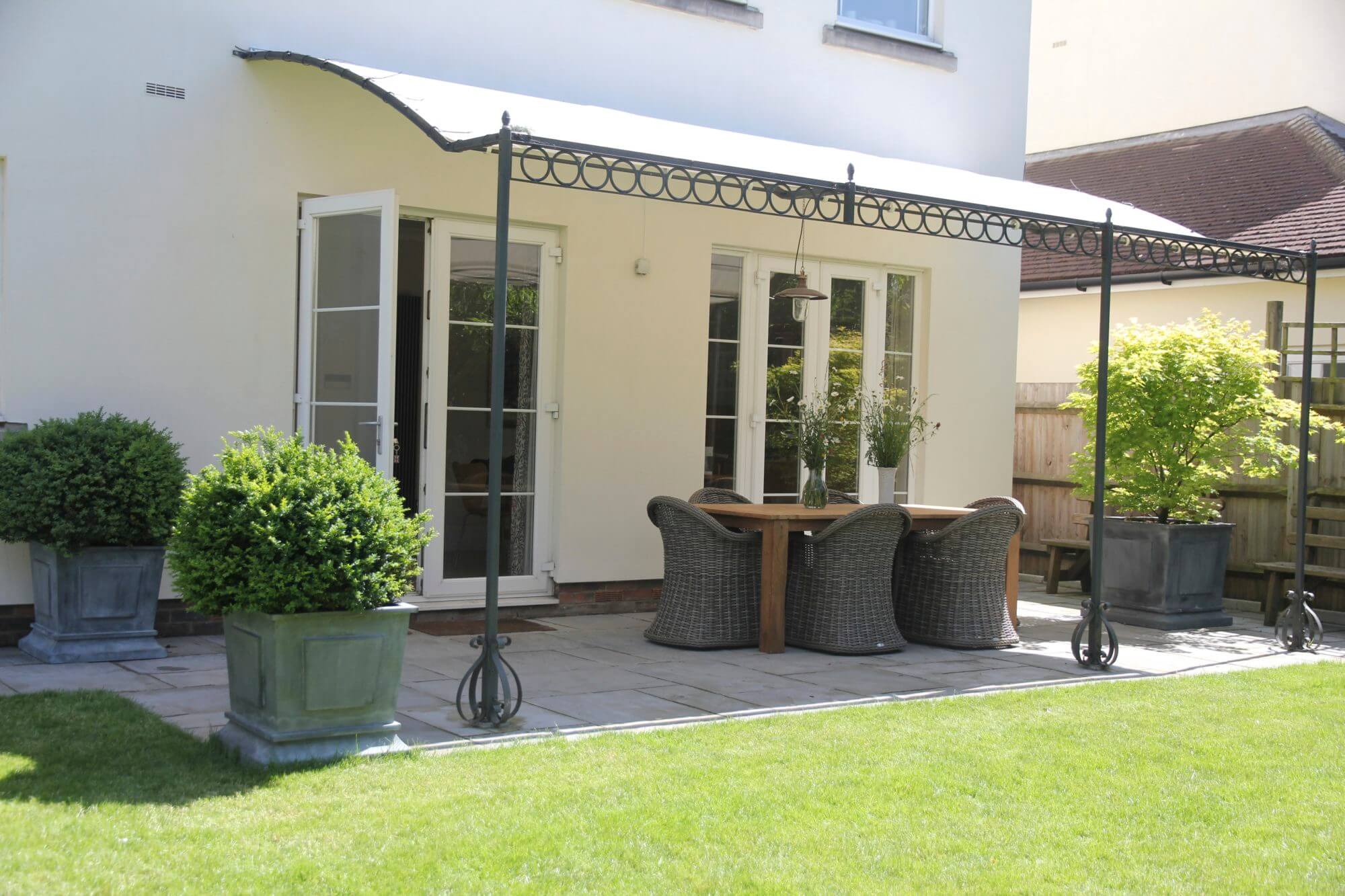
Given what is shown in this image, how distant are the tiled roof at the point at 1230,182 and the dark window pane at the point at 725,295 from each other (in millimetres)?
5405

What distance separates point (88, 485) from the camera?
6.26 meters

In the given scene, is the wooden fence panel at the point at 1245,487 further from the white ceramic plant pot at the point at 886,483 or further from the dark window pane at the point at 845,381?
the white ceramic plant pot at the point at 886,483

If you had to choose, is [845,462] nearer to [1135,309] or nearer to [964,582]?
[964,582]

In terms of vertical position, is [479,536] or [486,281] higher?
[486,281]

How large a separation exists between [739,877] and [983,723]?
2308 mm

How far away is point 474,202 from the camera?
8.15 m

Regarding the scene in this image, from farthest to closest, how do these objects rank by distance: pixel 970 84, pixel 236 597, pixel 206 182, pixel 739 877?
pixel 970 84 → pixel 206 182 → pixel 236 597 → pixel 739 877

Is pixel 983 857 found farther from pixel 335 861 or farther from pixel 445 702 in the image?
pixel 445 702

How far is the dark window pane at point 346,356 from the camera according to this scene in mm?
7133

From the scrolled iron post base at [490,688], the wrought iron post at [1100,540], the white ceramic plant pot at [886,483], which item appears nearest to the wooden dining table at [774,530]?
the white ceramic plant pot at [886,483]

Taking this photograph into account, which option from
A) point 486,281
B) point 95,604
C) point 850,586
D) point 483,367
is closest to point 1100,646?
point 850,586

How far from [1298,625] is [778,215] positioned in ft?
13.9

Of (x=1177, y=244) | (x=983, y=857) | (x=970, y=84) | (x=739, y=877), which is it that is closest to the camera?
(x=739, y=877)

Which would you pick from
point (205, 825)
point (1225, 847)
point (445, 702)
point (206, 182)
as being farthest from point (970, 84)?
point (205, 825)
